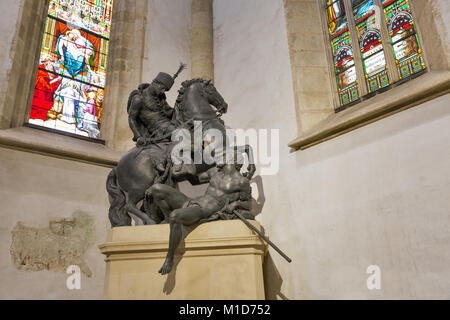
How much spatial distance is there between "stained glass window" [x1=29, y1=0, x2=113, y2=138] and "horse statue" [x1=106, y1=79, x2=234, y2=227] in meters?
1.83

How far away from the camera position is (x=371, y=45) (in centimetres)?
386

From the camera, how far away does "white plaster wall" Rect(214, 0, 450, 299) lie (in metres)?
2.57

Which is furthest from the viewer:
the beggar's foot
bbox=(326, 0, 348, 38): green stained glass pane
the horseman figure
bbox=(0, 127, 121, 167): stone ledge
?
bbox=(326, 0, 348, 38): green stained glass pane

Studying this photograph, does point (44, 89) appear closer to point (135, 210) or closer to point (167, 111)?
point (167, 111)

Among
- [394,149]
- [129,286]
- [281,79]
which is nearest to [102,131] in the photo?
[281,79]

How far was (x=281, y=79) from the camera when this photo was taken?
4277 mm

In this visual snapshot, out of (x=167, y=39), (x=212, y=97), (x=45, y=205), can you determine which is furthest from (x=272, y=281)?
(x=167, y=39)

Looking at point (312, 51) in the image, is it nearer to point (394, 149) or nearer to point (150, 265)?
point (394, 149)

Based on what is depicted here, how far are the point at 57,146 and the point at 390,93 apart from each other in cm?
370

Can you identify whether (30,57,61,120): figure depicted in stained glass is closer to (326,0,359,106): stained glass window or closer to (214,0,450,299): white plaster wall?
(214,0,450,299): white plaster wall

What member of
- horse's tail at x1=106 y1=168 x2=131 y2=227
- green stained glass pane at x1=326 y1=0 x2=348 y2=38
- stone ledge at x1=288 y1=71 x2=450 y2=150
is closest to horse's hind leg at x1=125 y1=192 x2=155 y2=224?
horse's tail at x1=106 y1=168 x2=131 y2=227

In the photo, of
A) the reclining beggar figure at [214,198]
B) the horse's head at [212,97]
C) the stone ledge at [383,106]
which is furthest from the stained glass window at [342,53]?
the reclining beggar figure at [214,198]

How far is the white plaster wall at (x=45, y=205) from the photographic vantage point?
10.9ft

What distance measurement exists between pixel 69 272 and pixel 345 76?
12.9 ft
